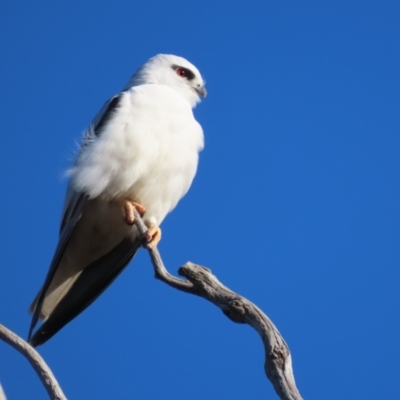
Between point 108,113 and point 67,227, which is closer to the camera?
point 67,227

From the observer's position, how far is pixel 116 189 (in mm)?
5086

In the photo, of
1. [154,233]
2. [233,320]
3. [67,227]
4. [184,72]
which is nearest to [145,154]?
[154,233]

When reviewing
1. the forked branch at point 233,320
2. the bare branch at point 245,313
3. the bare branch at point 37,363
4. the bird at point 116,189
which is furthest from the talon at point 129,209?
the bare branch at point 37,363

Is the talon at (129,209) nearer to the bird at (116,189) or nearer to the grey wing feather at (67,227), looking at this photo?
the bird at (116,189)

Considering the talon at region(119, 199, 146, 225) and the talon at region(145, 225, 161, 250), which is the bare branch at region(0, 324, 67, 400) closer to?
the talon at region(145, 225, 161, 250)

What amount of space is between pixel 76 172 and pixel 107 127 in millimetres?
358

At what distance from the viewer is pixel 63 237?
16.5ft

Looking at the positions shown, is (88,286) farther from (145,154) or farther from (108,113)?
(108,113)

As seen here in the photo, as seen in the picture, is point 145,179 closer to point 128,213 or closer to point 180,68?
point 128,213

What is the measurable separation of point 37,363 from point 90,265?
224cm

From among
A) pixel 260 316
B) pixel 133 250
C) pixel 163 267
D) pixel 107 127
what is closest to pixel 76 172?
pixel 107 127

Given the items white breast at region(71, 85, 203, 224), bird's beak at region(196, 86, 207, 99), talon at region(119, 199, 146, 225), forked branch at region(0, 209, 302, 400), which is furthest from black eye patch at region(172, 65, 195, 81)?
forked branch at region(0, 209, 302, 400)

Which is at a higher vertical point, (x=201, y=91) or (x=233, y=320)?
(x=201, y=91)

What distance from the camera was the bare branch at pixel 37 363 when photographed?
3094 millimetres
